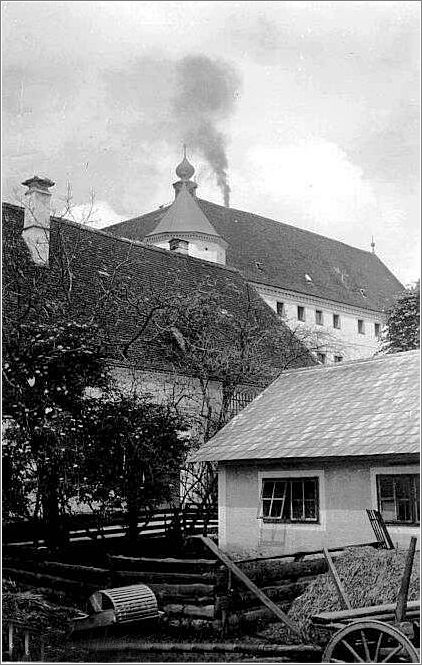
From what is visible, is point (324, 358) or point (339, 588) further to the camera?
point (324, 358)

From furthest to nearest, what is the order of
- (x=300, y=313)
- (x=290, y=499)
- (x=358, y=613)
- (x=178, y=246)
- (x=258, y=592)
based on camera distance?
(x=300, y=313)
(x=178, y=246)
(x=290, y=499)
(x=258, y=592)
(x=358, y=613)

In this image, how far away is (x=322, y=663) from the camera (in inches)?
144

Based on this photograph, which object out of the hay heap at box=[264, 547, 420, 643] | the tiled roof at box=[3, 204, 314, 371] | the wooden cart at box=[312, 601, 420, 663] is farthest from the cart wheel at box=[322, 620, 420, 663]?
the tiled roof at box=[3, 204, 314, 371]

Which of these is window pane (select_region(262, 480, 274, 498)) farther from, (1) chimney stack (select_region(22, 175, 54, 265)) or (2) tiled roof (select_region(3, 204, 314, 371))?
(1) chimney stack (select_region(22, 175, 54, 265))

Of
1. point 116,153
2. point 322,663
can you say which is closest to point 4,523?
point 322,663

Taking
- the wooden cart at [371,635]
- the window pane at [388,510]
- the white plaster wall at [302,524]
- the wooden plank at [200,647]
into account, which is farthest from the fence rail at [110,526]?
the wooden cart at [371,635]

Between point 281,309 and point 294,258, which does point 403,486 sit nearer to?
point 281,309

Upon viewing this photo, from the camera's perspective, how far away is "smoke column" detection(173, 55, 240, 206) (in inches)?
188

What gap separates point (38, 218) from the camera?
17.8 feet

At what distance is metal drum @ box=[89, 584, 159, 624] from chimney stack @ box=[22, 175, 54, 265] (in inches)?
93.5

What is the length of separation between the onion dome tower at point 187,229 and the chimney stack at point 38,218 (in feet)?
2.63

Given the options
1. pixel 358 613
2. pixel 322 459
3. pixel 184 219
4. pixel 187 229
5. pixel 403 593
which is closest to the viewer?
pixel 403 593

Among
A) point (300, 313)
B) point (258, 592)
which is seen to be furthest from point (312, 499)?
point (300, 313)

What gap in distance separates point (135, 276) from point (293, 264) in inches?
67.7
